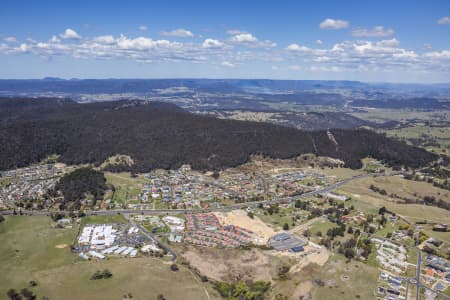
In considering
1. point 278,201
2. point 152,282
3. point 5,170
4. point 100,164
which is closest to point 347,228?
point 278,201

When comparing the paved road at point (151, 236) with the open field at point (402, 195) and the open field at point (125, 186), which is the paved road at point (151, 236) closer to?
the open field at point (125, 186)

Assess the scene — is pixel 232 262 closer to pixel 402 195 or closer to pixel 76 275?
pixel 76 275

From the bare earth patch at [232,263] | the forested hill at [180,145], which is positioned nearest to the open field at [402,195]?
the forested hill at [180,145]

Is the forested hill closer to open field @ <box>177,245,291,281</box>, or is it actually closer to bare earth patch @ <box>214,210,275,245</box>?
bare earth patch @ <box>214,210,275,245</box>

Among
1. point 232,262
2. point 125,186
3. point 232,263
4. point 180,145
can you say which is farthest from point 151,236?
point 180,145

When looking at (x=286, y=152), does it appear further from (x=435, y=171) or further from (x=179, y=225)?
(x=179, y=225)
